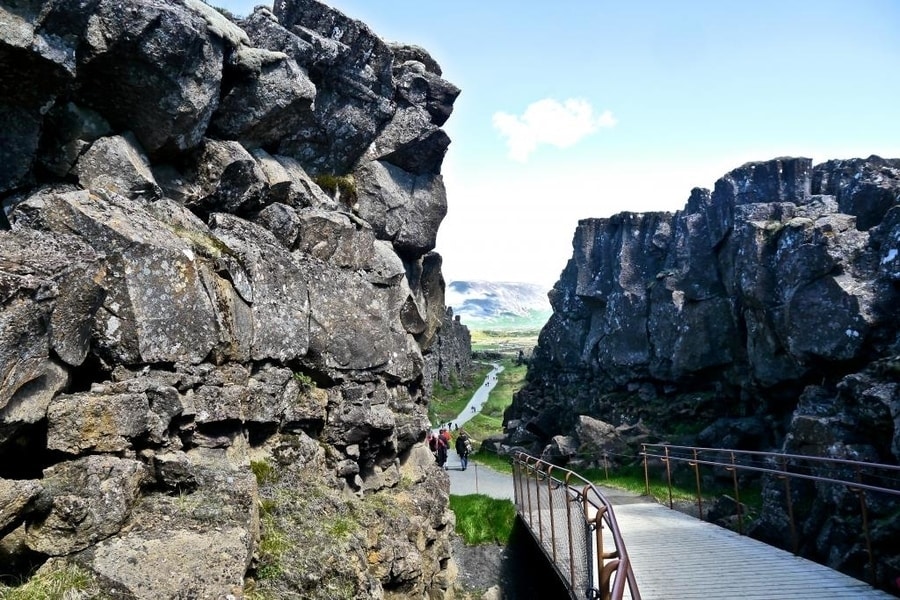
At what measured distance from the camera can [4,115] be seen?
9.31 m

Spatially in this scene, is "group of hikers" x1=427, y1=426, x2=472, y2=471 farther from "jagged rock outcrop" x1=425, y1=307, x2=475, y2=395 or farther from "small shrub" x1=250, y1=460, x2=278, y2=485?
"jagged rock outcrop" x1=425, y1=307, x2=475, y2=395

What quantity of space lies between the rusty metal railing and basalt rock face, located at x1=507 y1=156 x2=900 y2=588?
19.0 ft

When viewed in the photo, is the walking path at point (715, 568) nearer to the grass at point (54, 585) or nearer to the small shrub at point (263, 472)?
the small shrub at point (263, 472)

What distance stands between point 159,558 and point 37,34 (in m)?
8.38

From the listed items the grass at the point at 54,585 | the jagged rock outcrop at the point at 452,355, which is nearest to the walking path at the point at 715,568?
the grass at the point at 54,585

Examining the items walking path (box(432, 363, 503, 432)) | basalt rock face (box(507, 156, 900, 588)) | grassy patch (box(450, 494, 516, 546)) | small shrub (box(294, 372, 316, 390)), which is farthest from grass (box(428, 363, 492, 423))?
small shrub (box(294, 372, 316, 390))

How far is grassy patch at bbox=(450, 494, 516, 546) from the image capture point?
20.3 m

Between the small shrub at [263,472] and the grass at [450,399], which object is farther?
the grass at [450,399]

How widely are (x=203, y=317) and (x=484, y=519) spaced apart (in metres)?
15.3

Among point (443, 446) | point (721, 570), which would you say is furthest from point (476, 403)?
point (721, 570)

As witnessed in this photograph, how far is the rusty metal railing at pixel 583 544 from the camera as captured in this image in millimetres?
6883

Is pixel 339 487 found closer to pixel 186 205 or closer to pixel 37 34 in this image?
pixel 186 205

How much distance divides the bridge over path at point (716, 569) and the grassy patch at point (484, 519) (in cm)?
640

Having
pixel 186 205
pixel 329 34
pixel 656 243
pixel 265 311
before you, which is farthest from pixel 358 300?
pixel 656 243
